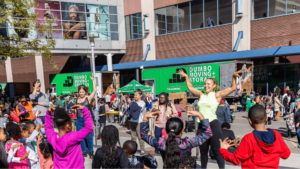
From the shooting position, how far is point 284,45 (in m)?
18.0

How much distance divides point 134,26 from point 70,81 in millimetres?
9755

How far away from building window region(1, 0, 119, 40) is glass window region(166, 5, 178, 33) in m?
6.42

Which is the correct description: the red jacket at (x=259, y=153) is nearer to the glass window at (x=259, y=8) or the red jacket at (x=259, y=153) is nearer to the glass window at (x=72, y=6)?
the glass window at (x=259, y=8)

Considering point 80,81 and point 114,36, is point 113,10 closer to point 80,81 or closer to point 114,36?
point 114,36

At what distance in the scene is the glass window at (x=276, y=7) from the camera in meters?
18.2

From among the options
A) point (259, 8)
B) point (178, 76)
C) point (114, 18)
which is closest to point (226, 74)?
point (178, 76)

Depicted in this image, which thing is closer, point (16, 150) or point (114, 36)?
point (16, 150)

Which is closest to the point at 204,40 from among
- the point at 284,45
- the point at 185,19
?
the point at 185,19

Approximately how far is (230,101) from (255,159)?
16.3 meters

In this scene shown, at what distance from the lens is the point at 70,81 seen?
23.6 meters

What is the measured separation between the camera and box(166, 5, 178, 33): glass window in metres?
24.0

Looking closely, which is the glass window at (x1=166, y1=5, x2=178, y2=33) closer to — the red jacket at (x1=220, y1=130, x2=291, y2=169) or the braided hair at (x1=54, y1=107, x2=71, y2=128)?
the braided hair at (x1=54, y1=107, x2=71, y2=128)

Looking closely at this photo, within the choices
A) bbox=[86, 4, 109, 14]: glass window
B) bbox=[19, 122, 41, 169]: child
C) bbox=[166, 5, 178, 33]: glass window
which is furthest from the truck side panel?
bbox=[86, 4, 109, 14]: glass window

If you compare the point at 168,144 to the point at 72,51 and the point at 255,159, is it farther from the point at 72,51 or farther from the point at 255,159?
the point at 72,51
